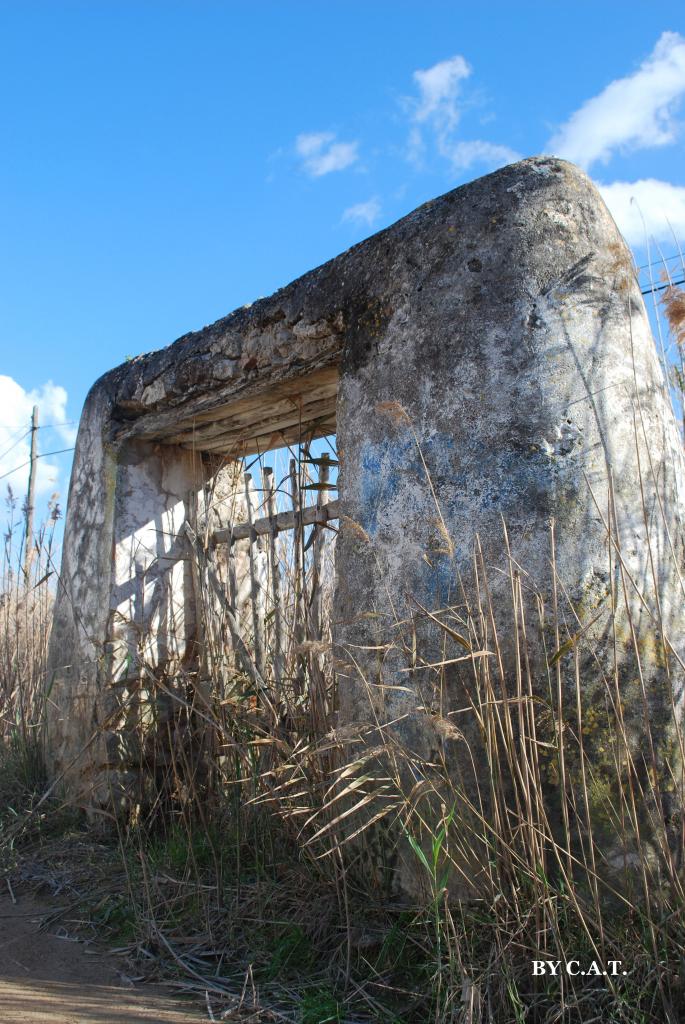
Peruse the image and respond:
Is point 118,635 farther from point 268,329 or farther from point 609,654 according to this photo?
point 609,654

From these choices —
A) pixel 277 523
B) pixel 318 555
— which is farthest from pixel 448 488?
pixel 277 523

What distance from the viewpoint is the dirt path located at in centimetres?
200

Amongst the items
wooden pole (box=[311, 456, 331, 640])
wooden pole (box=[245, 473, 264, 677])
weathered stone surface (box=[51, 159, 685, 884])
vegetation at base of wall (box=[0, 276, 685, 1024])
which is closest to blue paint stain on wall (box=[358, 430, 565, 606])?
weathered stone surface (box=[51, 159, 685, 884])

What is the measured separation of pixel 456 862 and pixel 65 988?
1.06 m

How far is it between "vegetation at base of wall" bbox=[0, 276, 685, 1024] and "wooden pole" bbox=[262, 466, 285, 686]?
12 cm

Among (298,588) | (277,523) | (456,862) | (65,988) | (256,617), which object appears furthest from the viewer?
(277,523)

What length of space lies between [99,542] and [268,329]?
121cm

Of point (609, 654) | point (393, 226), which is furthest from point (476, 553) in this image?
point (393, 226)

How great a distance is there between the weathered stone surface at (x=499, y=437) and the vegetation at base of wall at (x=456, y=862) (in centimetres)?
5

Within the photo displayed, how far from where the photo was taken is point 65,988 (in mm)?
2188

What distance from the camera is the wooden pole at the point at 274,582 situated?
263cm

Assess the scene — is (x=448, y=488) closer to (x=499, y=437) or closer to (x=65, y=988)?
(x=499, y=437)

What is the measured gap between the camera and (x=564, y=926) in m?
1.83

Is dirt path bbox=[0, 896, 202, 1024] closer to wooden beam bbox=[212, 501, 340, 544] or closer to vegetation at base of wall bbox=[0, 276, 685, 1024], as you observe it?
vegetation at base of wall bbox=[0, 276, 685, 1024]
